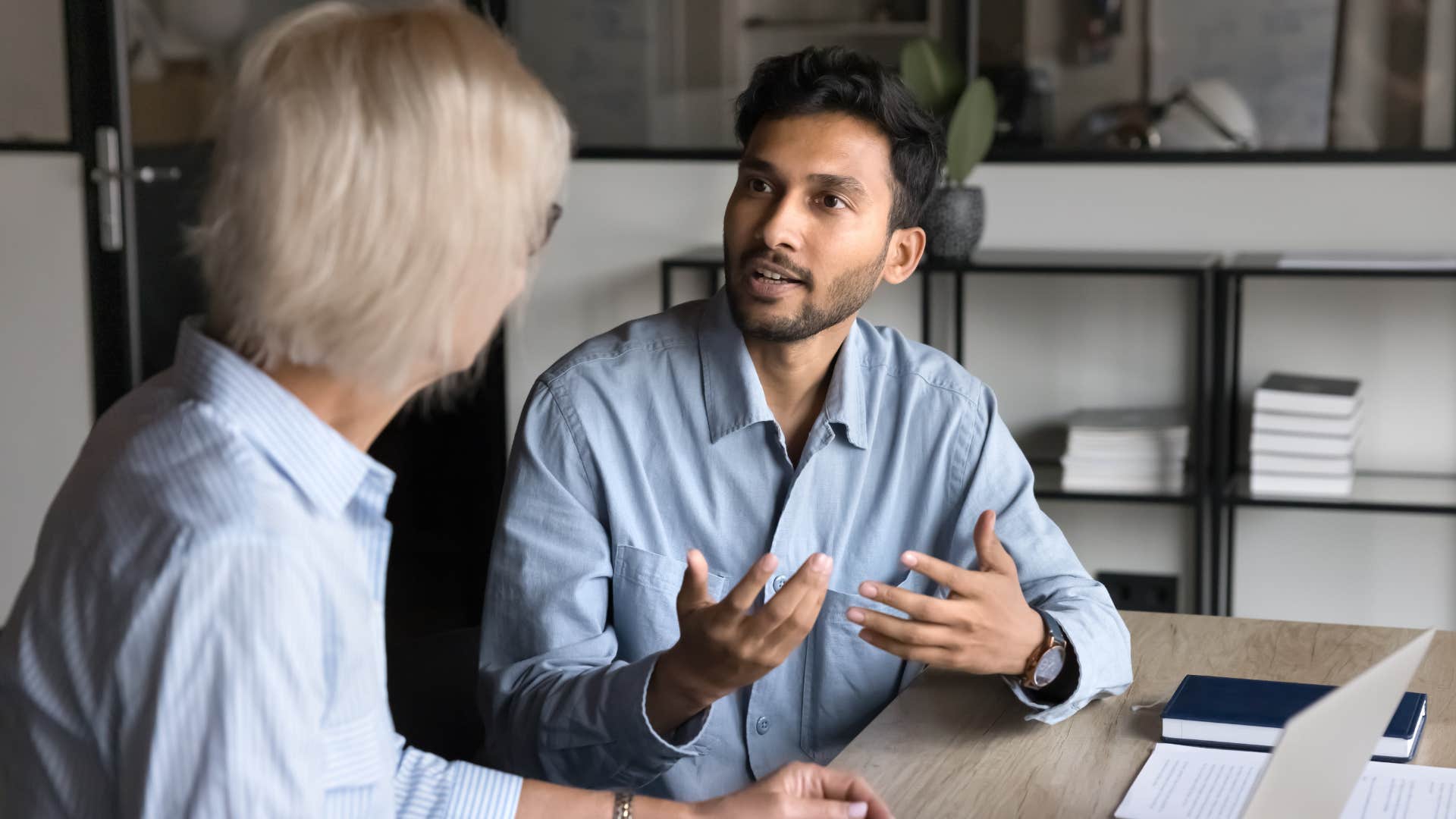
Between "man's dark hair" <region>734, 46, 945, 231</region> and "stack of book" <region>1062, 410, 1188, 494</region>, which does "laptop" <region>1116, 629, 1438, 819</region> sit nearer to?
"man's dark hair" <region>734, 46, 945, 231</region>

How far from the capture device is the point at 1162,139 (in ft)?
10.7

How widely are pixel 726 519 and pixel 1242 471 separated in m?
1.95

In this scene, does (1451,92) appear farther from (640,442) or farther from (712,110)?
(640,442)

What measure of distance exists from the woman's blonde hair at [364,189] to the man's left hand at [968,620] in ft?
1.70

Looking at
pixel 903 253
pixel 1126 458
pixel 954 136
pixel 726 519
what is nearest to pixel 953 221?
pixel 954 136

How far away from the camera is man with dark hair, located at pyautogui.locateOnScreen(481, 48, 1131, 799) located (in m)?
1.45

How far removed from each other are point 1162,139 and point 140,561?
9.29 ft

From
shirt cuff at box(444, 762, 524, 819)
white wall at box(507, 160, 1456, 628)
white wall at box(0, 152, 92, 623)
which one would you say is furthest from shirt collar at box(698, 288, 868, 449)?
white wall at box(0, 152, 92, 623)

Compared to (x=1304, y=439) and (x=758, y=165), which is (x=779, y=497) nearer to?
(x=758, y=165)

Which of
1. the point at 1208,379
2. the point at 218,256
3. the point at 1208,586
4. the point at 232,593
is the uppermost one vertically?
the point at 218,256

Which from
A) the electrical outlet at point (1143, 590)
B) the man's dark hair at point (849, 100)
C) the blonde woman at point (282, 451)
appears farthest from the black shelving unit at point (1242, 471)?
the blonde woman at point (282, 451)

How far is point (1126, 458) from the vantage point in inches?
123

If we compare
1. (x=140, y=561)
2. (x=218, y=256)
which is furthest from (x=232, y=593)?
(x=218, y=256)

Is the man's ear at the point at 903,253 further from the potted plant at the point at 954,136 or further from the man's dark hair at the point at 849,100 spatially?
the potted plant at the point at 954,136
